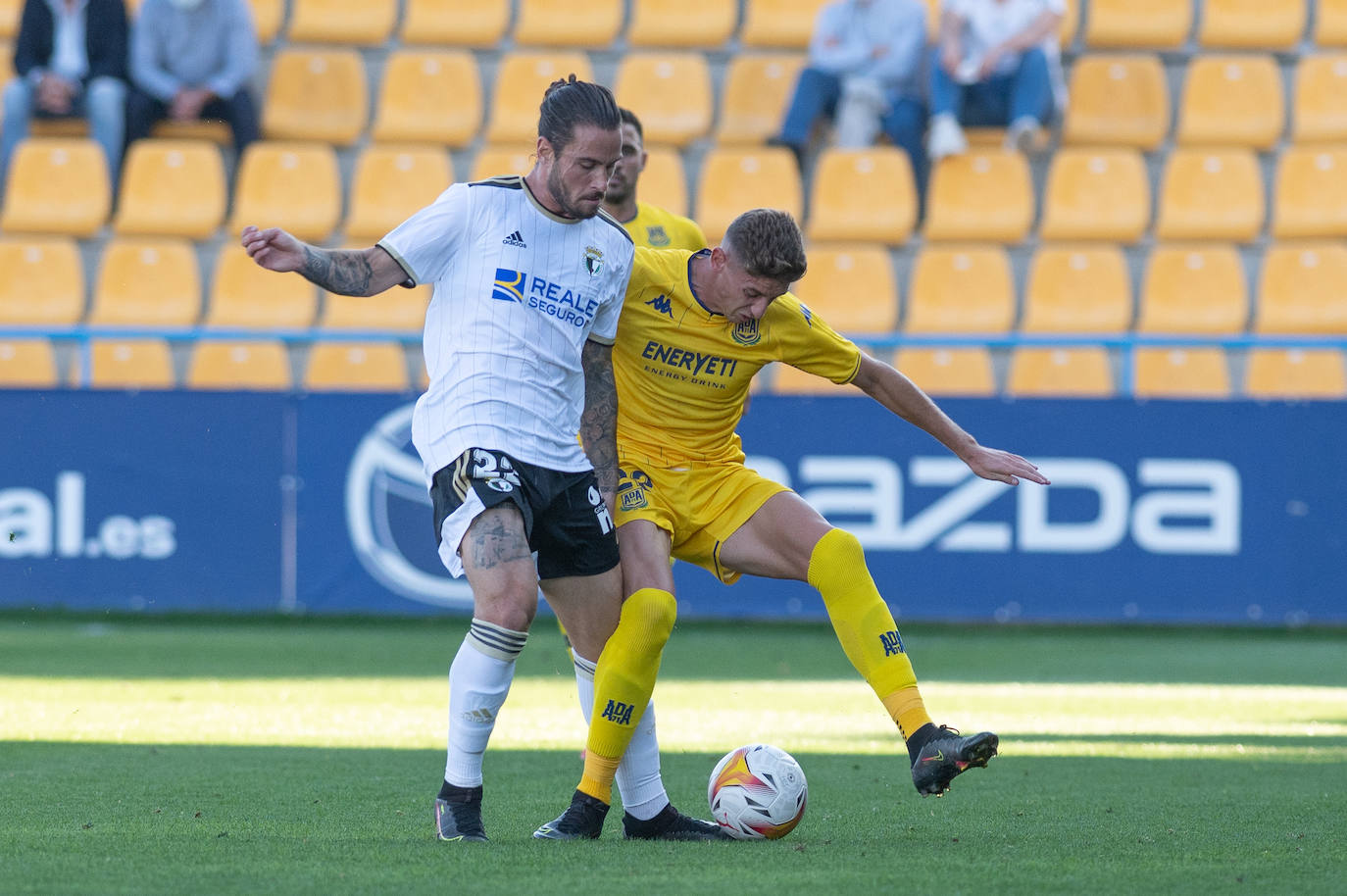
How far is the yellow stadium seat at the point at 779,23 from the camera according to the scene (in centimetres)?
1484

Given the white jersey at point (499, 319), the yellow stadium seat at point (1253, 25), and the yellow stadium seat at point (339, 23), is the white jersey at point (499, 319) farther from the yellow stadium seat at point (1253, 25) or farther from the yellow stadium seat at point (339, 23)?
the yellow stadium seat at point (1253, 25)

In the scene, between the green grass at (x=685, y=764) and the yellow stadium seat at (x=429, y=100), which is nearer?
the green grass at (x=685, y=764)

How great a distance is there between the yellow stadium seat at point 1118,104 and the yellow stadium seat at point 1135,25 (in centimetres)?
40

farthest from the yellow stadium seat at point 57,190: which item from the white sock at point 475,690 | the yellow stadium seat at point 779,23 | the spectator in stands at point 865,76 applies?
the white sock at point 475,690

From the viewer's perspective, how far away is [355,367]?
39.7ft

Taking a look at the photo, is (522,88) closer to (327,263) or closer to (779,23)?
(779,23)

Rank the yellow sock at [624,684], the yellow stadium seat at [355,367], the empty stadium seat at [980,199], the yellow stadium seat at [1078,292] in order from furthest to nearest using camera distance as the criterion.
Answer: the empty stadium seat at [980,199]
the yellow stadium seat at [1078,292]
the yellow stadium seat at [355,367]
the yellow sock at [624,684]

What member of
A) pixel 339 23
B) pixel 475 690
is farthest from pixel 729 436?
pixel 339 23

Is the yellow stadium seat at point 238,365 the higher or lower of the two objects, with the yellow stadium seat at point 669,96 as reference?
lower

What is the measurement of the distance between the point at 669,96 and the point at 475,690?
33.4 feet

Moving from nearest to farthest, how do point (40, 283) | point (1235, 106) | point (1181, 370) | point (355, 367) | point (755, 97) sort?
point (1181, 370), point (355, 367), point (40, 283), point (1235, 106), point (755, 97)

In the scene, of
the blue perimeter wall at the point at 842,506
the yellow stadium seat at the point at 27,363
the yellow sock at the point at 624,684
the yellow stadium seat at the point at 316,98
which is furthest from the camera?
the yellow stadium seat at the point at 316,98

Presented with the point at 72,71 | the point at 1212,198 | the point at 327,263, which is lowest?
the point at 1212,198

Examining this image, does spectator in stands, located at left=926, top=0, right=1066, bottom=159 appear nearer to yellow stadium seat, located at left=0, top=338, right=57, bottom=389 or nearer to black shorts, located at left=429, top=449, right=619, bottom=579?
yellow stadium seat, located at left=0, top=338, right=57, bottom=389
